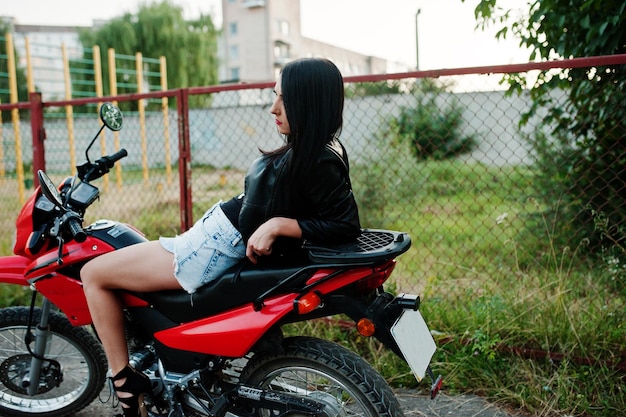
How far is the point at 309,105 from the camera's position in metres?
1.88

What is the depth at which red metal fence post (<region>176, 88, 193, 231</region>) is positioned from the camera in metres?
3.62

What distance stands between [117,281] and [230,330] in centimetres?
48

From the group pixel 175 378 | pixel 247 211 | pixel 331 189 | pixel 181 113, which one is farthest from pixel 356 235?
pixel 181 113

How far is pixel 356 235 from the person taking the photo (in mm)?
2012

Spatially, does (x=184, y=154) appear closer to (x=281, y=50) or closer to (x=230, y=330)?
(x=230, y=330)

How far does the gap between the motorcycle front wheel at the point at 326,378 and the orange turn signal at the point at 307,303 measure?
0.19 meters

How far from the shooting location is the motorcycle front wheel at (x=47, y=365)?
2602 millimetres

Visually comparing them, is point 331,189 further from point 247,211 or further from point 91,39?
point 91,39

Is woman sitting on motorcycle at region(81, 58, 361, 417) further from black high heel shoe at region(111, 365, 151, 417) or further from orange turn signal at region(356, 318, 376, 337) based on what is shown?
orange turn signal at region(356, 318, 376, 337)

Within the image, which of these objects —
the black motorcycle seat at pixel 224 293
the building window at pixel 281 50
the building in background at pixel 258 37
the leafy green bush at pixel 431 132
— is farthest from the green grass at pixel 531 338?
the building window at pixel 281 50

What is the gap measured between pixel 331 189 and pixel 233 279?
1.55 ft

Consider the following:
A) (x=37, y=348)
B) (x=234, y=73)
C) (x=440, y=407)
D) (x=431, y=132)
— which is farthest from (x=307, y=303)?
(x=234, y=73)

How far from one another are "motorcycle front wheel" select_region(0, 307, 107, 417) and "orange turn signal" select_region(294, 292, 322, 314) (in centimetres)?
129

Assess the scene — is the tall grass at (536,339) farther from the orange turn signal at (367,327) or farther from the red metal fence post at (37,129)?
the red metal fence post at (37,129)
